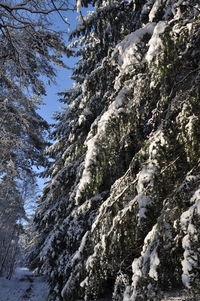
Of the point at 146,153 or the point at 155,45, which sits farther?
the point at 146,153

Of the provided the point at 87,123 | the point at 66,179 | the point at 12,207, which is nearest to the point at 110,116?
the point at 87,123

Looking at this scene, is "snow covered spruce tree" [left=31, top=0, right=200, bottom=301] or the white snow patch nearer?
"snow covered spruce tree" [left=31, top=0, right=200, bottom=301]

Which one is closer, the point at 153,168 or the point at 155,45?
the point at 155,45

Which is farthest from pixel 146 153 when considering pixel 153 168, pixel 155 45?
pixel 155 45

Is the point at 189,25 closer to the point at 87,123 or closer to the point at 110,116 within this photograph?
the point at 110,116

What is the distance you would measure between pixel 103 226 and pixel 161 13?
3823mm

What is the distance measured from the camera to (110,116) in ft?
13.5

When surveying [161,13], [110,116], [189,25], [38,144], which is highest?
[38,144]

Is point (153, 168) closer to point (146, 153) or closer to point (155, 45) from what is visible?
point (146, 153)

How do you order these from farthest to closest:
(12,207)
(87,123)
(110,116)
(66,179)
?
(12,207) → (66,179) → (87,123) → (110,116)

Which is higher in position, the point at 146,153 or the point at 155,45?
the point at 155,45

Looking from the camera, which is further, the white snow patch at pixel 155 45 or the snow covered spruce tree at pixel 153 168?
the white snow patch at pixel 155 45

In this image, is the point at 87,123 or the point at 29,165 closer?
the point at 87,123

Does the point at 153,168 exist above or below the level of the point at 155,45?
below
